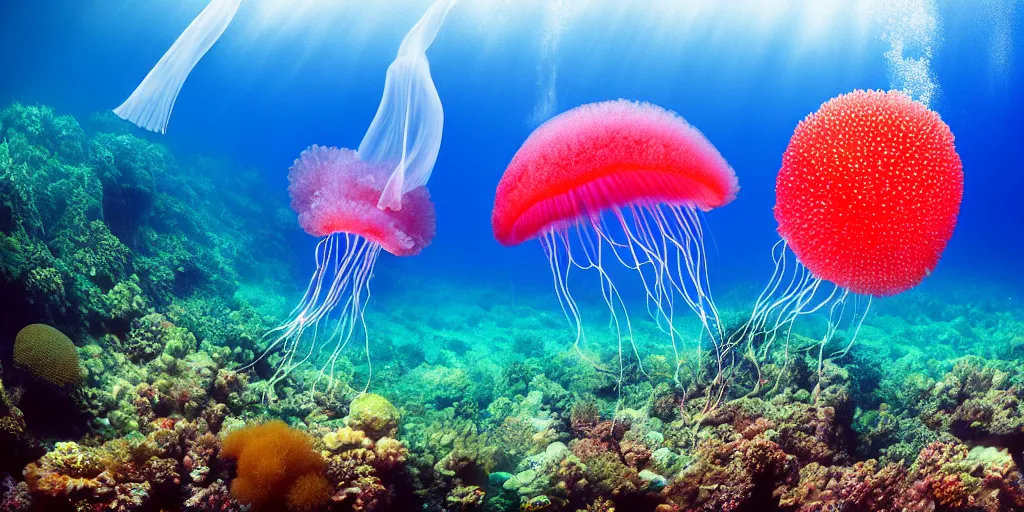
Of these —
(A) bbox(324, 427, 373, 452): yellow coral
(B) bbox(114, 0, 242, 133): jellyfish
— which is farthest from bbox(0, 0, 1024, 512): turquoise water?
(B) bbox(114, 0, 242, 133): jellyfish

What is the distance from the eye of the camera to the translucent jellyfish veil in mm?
4504

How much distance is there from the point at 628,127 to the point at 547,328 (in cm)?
1690

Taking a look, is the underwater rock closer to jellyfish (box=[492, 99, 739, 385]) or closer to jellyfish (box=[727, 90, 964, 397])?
jellyfish (box=[492, 99, 739, 385])

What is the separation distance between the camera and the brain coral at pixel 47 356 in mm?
3135

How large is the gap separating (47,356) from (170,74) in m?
2.77

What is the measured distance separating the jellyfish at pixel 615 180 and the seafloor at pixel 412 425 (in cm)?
108

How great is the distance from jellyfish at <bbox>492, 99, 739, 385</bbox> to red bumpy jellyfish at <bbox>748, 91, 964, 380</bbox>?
65cm

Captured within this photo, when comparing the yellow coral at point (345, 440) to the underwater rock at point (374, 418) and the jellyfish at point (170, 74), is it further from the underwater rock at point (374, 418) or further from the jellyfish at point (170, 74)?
the jellyfish at point (170, 74)

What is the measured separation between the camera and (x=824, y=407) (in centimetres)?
395

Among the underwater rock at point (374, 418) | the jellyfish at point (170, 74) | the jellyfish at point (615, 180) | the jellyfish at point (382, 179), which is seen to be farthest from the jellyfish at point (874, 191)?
the jellyfish at point (170, 74)

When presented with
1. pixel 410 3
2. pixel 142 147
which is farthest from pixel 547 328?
pixel 410 3

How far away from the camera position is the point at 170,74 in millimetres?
4488

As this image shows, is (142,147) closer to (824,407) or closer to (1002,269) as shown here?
(824,407)

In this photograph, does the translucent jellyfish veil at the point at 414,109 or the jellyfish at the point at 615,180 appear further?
the translucent jellyfish veil at the point at 414,109
